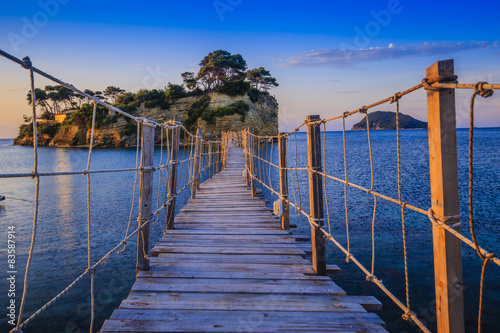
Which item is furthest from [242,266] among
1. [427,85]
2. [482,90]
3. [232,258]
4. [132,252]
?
[132,252]

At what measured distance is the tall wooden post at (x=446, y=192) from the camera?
47.6 inches

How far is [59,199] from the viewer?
12781mm

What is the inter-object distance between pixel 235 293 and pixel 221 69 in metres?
54.6

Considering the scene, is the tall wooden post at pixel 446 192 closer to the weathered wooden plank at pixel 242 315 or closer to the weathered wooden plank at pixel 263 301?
the weathered wooden plank at pixel 242 315

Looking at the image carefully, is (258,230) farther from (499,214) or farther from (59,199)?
(59,199)

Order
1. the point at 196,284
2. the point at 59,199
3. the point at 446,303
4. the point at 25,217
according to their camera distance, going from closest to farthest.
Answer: the point at 446,303, the point at 196,284, the point at 25,217, the point at 59,199

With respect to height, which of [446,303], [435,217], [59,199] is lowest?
[59,199]

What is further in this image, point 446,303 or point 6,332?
point 6,332

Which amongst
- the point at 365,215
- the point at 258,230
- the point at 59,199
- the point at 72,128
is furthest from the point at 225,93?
the point at 258,230

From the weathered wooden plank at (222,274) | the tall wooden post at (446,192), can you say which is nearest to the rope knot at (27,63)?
the tall wooden post at (446,192)

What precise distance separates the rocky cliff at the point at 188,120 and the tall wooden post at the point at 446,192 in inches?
1609

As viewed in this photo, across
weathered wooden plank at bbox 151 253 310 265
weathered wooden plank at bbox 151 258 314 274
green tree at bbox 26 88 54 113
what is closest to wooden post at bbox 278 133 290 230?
weathered wooden plank at bbox 151 253 310 265

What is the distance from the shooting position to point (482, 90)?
3.34 feet

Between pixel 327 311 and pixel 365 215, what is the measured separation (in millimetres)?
7910
